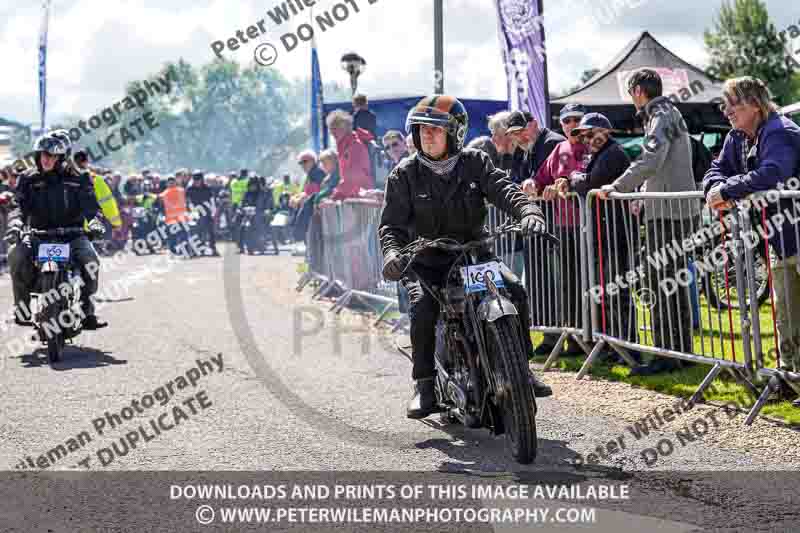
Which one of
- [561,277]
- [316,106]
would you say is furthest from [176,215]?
[561,277]

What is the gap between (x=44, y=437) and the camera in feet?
21.8

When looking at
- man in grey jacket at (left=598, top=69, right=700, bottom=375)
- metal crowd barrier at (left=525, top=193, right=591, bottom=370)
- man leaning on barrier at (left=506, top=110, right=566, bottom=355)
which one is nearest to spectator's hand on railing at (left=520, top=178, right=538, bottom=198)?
metal crowd barrier at (left=525, top=193, right=591, bottom=370)

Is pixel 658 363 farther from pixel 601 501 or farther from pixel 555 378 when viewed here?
pixel 601 501

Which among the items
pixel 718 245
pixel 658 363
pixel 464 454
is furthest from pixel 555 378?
pixel 464 454

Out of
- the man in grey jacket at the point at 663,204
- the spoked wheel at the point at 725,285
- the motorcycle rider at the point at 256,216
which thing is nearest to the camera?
the spoked wheel at the point at 725,285

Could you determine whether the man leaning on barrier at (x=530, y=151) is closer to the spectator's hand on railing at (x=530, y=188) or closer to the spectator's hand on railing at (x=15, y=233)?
the spectator's hand on railing at (x=530, y=188)

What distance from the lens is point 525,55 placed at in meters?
11.8

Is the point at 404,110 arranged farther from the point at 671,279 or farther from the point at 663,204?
the point at 671,279

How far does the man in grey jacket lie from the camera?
25.2 feet

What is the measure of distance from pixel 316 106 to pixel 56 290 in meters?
13.2

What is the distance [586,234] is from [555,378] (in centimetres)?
117

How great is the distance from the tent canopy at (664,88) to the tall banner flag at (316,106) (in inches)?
186

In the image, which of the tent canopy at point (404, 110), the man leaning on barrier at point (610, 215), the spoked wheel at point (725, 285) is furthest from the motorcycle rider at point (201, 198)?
the spoked wheel at point (725, 285)

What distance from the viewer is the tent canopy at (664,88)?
20.8m
